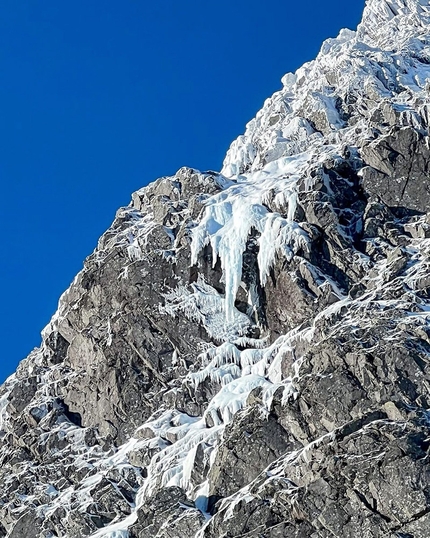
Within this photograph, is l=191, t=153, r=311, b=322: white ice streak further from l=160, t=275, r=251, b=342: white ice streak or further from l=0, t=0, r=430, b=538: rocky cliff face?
l=160, t=275, r=251, b=342: white ice streak

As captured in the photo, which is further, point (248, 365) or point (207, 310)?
point (207, 310)

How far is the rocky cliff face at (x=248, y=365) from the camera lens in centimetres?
2912

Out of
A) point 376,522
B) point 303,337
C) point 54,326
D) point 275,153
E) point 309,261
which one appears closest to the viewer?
point 376,522

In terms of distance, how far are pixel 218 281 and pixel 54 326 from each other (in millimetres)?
13700

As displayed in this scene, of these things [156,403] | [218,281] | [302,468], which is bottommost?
[302,468]

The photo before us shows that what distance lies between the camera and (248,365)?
42812 millimetres

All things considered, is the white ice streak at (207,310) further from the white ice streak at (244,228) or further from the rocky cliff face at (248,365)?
the white ice streak at (244,228)

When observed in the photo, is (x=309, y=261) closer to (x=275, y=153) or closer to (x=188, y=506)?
(x=188, y=506)

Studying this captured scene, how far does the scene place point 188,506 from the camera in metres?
32.5

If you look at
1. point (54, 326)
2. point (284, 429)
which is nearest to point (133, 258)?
point (54, 326)

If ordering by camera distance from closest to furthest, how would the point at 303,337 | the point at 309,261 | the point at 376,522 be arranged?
the point at 376,522
the point at 303,337
the point at 309,261

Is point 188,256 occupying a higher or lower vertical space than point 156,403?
higher

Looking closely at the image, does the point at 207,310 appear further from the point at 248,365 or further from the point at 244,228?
the point at 244,228

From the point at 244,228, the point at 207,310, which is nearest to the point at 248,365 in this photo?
the point at 207,310
